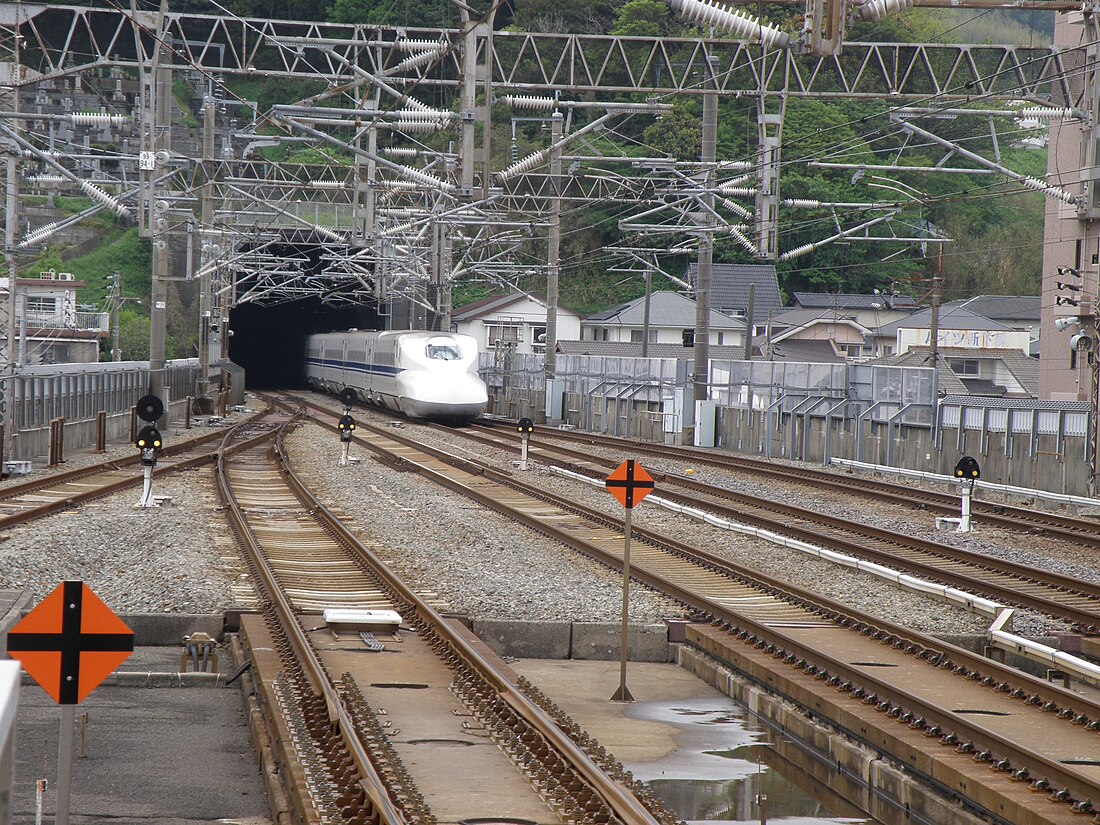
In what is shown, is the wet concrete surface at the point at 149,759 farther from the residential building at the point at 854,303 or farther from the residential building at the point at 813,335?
the residential building at the point at 854,303

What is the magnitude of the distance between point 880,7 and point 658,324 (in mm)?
61783

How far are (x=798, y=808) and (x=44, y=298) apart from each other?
5836cm

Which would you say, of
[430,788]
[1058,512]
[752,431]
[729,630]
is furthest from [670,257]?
[430,788]

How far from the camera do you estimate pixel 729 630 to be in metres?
11.6

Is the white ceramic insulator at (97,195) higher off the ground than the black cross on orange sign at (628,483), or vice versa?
the white ceramic insulator at (97,195)

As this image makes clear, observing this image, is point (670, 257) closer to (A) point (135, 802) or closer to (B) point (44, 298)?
(B) point (44, 298)

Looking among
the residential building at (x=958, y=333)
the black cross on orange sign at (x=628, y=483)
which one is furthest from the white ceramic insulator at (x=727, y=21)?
the residential building at (x=958, y=333)

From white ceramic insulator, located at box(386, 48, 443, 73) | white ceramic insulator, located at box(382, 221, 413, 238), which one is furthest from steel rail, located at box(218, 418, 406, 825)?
white ceramic insulator, located at box(382, 221, 413, 238)

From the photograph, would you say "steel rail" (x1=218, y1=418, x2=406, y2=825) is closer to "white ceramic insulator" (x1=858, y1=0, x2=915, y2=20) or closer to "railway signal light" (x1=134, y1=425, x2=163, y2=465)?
"railway signal light" (x1=134, y1=425, x2=163, y2=465)

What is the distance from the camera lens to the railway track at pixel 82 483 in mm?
18188

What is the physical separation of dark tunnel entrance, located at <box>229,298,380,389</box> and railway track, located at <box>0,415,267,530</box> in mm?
50932

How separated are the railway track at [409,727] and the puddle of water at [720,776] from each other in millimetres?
494

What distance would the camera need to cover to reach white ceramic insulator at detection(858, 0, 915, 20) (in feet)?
50.3

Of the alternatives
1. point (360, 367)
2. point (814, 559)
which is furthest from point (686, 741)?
point (360, 367)
